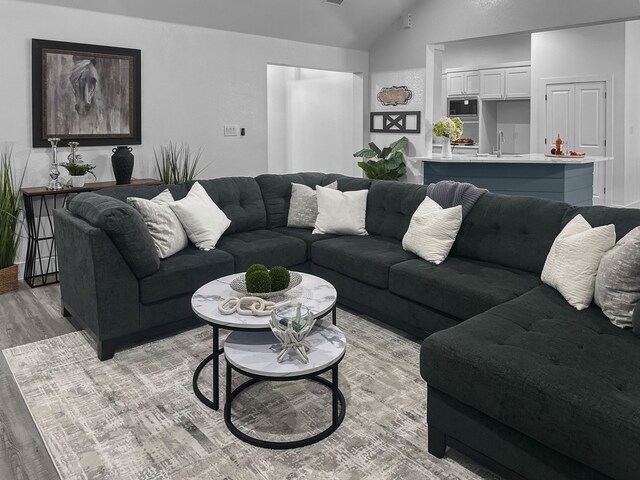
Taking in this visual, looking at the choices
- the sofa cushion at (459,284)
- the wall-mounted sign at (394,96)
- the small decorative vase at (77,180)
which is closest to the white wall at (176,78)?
the small decorative vase at (77,180)

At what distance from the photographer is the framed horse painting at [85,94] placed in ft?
15.4

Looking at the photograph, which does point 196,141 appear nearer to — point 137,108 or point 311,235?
point 137,108

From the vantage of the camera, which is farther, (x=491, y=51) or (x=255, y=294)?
(x=491, y=51)

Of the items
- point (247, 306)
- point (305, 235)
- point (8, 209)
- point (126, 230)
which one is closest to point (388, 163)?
point (305, 235)

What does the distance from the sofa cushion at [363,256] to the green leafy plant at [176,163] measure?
7.26ft

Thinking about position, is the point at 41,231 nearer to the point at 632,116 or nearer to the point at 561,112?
the point at 561,112

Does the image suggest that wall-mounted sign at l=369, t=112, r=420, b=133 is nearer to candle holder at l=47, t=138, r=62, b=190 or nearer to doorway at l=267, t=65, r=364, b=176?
doorway at l=267, t=65, r=364, b=176

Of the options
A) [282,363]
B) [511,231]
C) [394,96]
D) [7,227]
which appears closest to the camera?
[282,363]

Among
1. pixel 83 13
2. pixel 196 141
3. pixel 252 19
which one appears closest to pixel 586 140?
pixel 252 19

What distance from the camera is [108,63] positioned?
5.07 m

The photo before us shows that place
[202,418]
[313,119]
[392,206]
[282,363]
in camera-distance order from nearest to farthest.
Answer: [282,363] → [202,418] → [392,206] → [313,119]

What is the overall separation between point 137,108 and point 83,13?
0.94 m

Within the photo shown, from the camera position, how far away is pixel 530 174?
6.09 m

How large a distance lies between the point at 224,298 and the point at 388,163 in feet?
15.4
